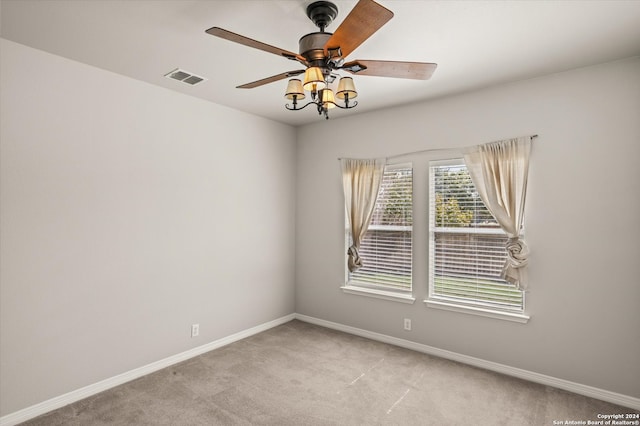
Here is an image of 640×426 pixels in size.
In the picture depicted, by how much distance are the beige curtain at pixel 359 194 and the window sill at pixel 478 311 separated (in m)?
1.02

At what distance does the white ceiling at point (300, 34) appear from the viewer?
2.21m

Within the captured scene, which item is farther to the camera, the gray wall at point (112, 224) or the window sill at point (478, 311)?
the window sill at point (478, 311)

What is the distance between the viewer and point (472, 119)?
3635mm

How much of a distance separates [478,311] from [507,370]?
57 cm

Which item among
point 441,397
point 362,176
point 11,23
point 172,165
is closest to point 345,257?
point 362,176

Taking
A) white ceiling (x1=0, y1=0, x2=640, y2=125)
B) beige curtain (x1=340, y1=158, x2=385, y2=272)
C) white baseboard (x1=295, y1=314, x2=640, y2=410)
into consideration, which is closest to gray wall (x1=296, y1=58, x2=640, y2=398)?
white baseboard (x1=295, y1=314, x2=640, y2=410)

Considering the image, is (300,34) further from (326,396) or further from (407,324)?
(407,324)

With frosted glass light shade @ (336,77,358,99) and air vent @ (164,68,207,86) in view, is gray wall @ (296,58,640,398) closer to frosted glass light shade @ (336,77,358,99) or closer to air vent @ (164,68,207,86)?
frosted glass light shade @ (336,77,358,99)

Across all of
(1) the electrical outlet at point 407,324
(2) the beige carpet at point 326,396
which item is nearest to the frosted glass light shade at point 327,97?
(2) the beige carpet at point 326,396

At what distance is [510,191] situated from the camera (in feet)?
10.9

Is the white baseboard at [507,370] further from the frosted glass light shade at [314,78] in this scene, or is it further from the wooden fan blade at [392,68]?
the frosted glass light shade at [314,78]

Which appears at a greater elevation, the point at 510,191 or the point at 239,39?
the point at 239,39

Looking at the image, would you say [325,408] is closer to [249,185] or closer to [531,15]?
[249,185]

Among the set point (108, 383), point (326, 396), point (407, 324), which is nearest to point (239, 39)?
point (326, 396)
